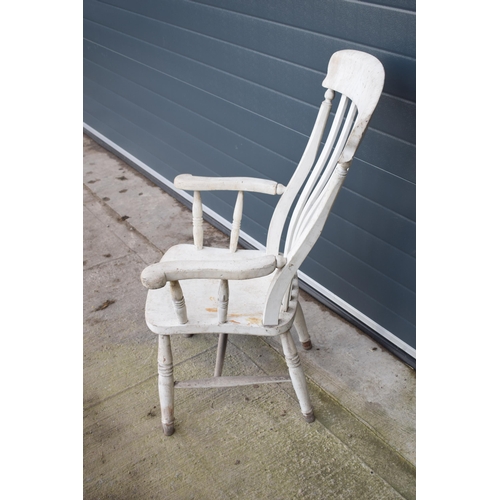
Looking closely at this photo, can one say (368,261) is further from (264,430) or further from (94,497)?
(94,497)

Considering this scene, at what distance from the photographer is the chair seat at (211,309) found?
1.71 m

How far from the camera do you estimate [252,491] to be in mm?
1724

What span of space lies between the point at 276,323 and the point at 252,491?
546mm

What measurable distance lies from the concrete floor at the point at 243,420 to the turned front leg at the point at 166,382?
7cm

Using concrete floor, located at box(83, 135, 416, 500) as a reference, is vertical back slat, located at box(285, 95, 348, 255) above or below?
above

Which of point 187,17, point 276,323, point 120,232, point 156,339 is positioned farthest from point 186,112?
point 276,323

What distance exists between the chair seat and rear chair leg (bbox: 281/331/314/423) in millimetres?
97

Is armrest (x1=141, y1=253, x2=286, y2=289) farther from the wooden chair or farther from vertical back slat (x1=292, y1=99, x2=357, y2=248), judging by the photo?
vertical back slat (x1=292, y1=99, x2=357, y2=248)

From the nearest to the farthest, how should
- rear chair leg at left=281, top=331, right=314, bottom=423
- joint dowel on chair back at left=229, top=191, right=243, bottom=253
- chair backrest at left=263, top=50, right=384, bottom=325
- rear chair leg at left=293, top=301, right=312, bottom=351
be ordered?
chair backrest at left=263, top=50, right=384, bottom=325 → rear chair leg at left=281, top=331, right=314, bottom=423 → joint dowel on chair back at left=229, top=191, right=243, bottom=253 → rear chair leg at left=293, top=301, right=312, bottom=351

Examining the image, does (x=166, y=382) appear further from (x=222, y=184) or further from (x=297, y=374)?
(x=222, y=184)

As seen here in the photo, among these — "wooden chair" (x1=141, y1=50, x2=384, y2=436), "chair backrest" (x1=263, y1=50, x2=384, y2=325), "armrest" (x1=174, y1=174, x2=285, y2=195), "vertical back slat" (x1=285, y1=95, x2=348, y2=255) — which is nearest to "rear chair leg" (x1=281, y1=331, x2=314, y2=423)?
"wooden chair" (x1=141, y1=50, x2=384, y2=436)

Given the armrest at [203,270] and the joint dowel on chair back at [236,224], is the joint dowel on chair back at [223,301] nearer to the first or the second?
the armrest at [203,270]

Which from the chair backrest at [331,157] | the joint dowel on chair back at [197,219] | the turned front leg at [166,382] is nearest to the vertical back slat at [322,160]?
the chair backrest at [331,157]

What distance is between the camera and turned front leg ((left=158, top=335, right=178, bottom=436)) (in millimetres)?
1804
